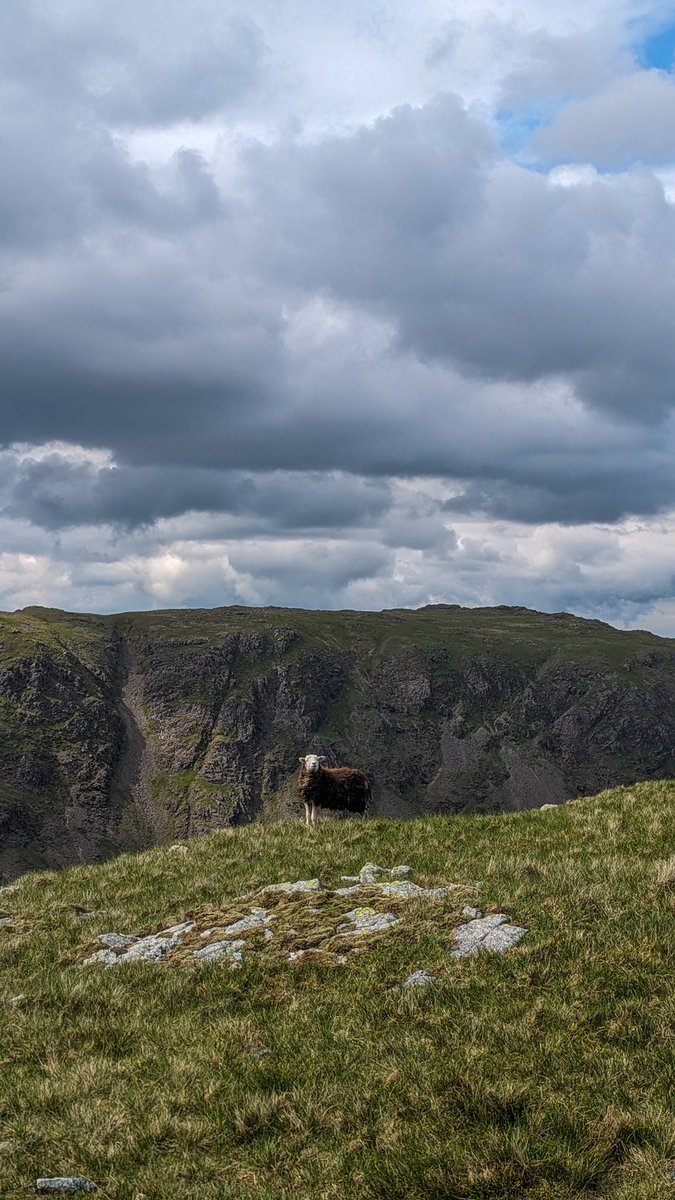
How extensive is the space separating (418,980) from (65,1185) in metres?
5.34

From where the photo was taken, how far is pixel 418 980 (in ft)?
38.7

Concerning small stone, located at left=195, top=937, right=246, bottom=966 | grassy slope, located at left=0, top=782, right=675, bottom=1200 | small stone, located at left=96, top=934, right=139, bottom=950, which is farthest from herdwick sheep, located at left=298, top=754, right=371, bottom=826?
small stone, located at left=195, top=937, right=246, bottom=966

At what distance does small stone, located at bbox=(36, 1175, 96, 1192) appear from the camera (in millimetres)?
7836

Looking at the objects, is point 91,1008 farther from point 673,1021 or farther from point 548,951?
point 673,1021

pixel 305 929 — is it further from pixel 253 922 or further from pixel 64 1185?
pixel 64 1185

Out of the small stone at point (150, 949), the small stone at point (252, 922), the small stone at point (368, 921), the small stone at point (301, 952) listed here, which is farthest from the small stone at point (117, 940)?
the small stone at point (368, 921)

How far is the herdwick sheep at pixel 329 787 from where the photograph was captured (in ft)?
105

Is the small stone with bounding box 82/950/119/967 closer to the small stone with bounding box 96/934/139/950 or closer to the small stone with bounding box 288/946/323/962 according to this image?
the small stone with bounding box 96/934/139/950

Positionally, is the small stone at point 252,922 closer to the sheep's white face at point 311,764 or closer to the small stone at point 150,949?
the small stone at point 150,949

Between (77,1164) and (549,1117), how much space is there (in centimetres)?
455

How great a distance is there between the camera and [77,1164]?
823cm

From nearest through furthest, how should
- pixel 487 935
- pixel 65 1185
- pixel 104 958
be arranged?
pixel 65 1185
pixel 487 935
pixel 104 958

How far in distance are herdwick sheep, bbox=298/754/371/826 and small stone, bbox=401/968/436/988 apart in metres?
17.9

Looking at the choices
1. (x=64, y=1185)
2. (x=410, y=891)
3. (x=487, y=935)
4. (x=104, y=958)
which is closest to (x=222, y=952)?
(x=104, y=958)
